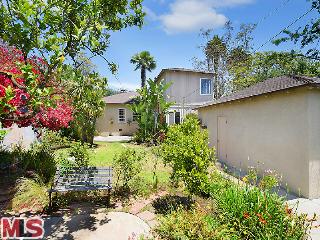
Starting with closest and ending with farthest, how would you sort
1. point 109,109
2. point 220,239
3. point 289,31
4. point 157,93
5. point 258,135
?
point 220,239 → point 258,135 → point 289,31 → point 157,93 → point 109,109

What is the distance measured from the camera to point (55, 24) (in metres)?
4.68

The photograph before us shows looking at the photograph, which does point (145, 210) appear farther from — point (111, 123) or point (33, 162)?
point (111, 123)

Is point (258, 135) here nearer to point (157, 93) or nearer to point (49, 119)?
point (49, 119)

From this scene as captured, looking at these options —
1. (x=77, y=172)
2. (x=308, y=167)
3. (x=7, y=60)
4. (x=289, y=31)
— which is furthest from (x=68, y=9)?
(x=289, y=31)

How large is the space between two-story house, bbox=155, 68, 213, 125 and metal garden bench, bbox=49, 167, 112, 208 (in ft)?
52.3

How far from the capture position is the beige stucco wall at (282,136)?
7.98 meters

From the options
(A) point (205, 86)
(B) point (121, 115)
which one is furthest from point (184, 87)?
(B) point (121, 115)

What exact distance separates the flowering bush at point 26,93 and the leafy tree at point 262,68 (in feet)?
82.8

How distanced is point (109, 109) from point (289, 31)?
21072 mm

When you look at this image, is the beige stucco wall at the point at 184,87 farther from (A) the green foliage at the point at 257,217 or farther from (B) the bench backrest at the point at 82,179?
Result: (A) the green foliage at the point at 257,217

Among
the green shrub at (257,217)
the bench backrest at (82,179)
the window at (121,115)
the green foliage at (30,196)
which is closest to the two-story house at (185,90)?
the window at (121,115)

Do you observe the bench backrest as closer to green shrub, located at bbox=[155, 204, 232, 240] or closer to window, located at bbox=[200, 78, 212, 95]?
green shrub, located at bbox=[155, 204, 232, 240]

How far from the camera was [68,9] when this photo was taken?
462cm

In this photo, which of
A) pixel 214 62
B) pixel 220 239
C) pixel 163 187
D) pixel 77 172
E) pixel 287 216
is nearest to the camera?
pixel 220 239
